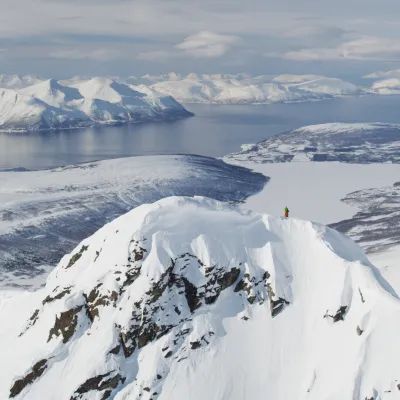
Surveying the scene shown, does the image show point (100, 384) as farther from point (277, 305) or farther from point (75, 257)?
point (277, 305)

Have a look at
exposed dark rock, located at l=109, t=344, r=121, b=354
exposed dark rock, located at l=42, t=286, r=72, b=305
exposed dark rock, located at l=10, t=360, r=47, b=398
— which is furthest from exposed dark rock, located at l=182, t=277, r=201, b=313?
exposed dark rock, located at l=10, t=360, r=47, b=398

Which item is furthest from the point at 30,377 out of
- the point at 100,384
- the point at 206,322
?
the point at 206,322

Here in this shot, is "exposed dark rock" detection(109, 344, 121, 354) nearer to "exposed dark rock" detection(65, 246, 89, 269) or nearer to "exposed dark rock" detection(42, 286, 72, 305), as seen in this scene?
"exposed dark rock" detection(42, 286, 72, 305)

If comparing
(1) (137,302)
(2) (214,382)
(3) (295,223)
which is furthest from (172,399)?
(3) (295,223)

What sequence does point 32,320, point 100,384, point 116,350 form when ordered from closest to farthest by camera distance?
point 100,384 → point 116,350 → point 32,320

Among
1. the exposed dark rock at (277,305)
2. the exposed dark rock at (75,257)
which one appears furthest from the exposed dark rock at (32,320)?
the exposed dark rock at (277,305)

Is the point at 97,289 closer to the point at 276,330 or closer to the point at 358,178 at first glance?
the point at 276,330
